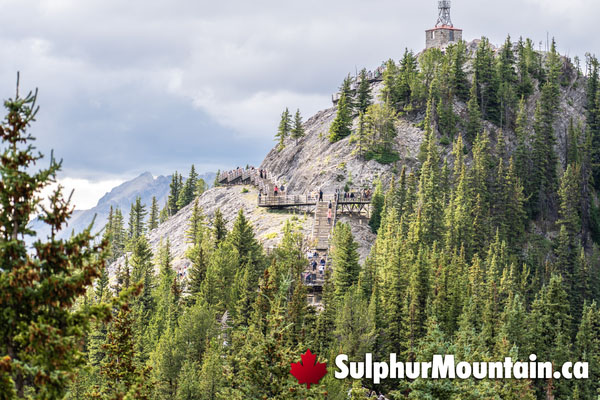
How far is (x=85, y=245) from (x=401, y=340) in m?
55.0

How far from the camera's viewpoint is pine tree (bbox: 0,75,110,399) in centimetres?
1614

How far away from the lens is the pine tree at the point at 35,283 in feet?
53.0

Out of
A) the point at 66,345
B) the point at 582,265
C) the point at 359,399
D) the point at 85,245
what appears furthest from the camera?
the point at 582,265

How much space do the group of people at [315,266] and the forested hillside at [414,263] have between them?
2573 mm

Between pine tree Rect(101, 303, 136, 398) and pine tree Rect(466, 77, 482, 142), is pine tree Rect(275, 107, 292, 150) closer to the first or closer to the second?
pine tree Rect(466, 77, 482, 142)

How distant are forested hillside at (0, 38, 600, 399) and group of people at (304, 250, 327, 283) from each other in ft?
8.44

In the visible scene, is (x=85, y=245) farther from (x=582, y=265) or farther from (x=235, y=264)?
(x=582, y=265)

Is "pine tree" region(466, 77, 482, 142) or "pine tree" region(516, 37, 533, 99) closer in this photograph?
"pine tree" region(466, 77, 482, 142)

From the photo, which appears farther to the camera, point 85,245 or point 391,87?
point 391,87

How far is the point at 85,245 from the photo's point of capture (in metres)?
17.4

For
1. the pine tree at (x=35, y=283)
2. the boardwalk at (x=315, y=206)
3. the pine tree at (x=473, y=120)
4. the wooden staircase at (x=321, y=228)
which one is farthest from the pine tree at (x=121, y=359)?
the pine tree at (x=473, y=120)

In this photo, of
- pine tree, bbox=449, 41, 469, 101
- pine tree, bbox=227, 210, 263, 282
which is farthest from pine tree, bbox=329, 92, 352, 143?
pine tree, bbox=227, 210, 263, 282

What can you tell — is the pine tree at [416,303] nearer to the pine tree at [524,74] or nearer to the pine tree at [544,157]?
the pine tree at [544,157]

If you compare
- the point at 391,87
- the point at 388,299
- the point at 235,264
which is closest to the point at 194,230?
the point at 235,264
